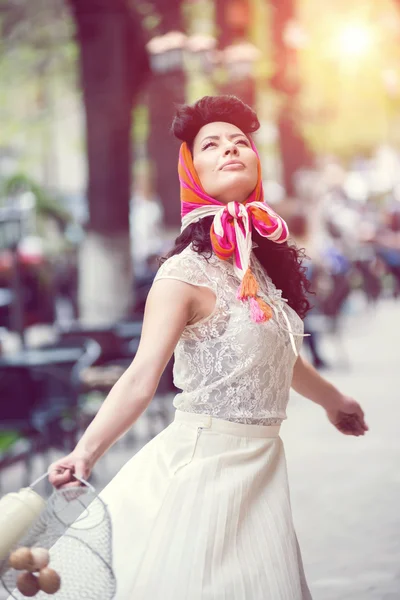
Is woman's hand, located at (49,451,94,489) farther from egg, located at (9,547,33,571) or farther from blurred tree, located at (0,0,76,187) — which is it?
blurred tree, located at (0,0,76,187)

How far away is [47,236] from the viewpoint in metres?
13.3

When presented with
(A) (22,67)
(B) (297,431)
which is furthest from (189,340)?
(A) (22,67)

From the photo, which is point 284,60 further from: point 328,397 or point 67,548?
point 67,548

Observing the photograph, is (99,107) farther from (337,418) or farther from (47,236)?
(337,418)

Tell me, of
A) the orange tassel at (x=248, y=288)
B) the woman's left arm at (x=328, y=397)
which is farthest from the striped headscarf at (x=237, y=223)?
the woman's left arm at (x=328, y=397)

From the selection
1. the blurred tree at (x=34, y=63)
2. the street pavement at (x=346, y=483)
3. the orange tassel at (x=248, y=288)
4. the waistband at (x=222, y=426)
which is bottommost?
the street pavement at (x=346, y=483)

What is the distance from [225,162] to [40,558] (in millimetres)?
1263

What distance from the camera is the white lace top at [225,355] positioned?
10.6 feet

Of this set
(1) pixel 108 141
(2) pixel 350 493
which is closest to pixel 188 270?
(2) pixel 350 493

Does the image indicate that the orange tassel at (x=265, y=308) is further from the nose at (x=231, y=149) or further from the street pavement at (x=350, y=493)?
the street pavement at (x=350, y=493)

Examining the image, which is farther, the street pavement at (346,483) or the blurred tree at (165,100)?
the blurred tree at (165,100)

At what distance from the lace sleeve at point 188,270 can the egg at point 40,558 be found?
837 mm

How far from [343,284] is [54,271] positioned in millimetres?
8214

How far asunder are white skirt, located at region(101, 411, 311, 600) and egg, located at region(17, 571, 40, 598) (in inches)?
12.7
